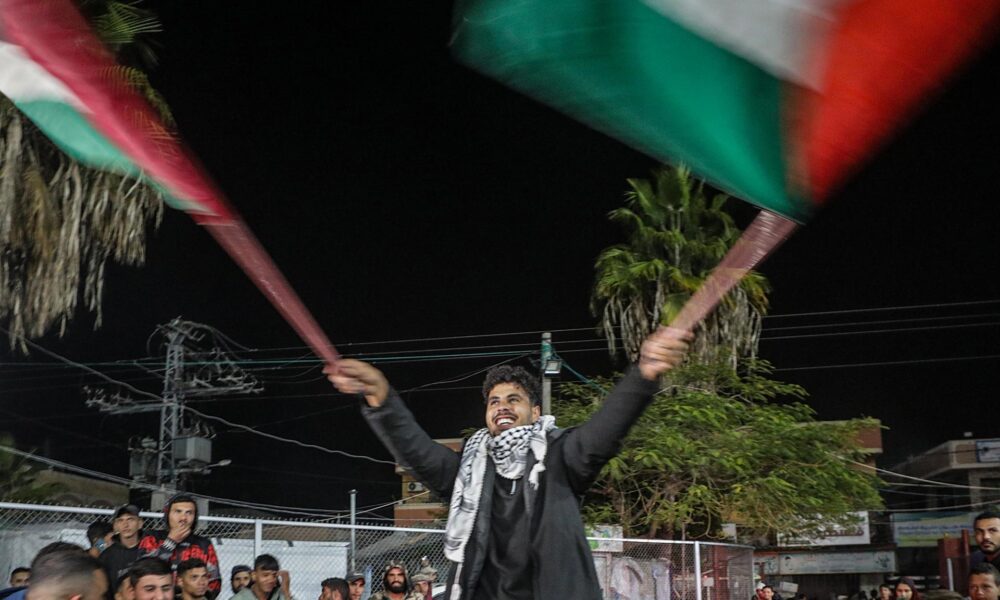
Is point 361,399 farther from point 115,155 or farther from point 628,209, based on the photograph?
point 628,209

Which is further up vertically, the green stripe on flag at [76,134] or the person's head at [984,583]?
the green stripe on flag at [76,134]

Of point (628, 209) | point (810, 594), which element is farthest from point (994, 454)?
point (628, 209)

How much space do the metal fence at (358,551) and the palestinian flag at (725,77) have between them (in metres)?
6.28

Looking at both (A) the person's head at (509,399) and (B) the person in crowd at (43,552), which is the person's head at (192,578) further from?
(A) the person's head at (509,399)

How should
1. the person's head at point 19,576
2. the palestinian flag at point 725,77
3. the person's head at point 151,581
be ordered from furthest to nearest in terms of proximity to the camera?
the person's head at point 19,576
the person's head at point 151,581
the palestinian flag at point 725,77

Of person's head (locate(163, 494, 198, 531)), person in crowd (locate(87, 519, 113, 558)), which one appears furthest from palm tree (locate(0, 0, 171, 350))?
person's head (locate(163, 494, 198, 531))

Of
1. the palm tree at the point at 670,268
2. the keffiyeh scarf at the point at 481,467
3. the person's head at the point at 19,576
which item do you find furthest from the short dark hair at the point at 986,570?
the palm tree at the point at 670,268

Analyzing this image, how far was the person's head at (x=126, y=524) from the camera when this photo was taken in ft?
24.9

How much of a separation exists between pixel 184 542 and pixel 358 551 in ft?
16.5

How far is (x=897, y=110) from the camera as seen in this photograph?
233cm

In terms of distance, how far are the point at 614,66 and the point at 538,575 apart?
187 cm

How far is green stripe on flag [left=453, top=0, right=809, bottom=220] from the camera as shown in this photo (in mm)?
2770

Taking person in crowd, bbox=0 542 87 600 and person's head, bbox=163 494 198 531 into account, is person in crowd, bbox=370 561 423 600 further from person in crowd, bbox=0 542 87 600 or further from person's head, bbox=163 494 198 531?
person in crowd, bbox=0 542 87 600

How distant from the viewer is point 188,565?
6.68 m
